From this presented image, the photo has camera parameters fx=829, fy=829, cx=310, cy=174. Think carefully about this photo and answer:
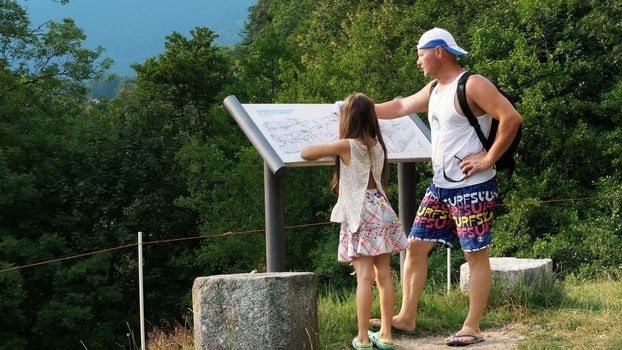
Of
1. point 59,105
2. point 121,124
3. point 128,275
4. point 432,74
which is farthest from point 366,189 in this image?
point 59,105

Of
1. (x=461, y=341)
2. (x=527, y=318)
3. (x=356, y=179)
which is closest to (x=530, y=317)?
(x=527, y=318)

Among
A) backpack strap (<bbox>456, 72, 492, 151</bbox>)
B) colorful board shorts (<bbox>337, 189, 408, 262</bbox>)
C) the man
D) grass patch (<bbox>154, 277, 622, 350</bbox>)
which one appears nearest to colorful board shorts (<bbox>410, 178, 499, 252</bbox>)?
the man

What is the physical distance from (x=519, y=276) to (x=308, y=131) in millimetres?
1808

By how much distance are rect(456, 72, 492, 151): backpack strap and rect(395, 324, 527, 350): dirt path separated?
1.14 m

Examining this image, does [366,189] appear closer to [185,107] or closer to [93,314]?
[93,314]

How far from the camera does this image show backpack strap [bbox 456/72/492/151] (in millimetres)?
4273

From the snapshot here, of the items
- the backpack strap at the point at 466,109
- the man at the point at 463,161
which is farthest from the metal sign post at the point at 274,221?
the backpack strap at the point at 466,109

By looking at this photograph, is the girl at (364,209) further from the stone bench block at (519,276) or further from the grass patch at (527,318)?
the stone bench block at (519,276)

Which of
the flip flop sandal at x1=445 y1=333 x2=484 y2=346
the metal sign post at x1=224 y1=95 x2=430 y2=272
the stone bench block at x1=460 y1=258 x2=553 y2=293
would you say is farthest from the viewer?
A: the stone bench block at x1=460 y1=258 x2=553 y2=293

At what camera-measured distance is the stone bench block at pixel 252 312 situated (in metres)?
4.26

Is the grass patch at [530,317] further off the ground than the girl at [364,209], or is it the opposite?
the girl at [364,209]

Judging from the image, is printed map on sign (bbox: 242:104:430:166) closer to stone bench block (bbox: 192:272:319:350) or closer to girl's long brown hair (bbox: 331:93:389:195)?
girl's long brown hair (bbox: 331:93:389:195)

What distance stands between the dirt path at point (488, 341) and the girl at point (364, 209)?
323 millimetres

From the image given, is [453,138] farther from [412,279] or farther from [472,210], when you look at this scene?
[412,279]
